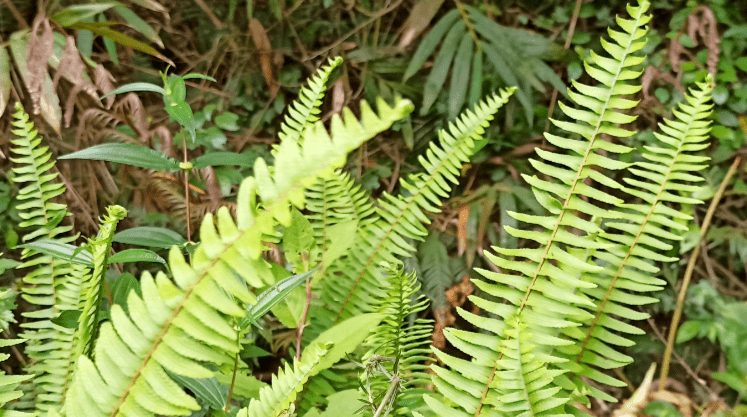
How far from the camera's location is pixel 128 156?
547mm

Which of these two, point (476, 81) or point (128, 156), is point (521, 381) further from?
point (476, 81)

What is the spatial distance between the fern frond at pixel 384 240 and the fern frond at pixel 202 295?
32 centimetres

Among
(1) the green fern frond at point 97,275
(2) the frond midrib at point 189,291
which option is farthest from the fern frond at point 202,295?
(1) the green fern frond at point 97,275

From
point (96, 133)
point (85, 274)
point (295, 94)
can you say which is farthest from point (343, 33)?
point (85, 274)

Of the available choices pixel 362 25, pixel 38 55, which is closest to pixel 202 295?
pixel 38 55

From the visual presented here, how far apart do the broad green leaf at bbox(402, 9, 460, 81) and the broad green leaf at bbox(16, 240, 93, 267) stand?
35.3 inches

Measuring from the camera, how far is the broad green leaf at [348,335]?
0.47 metres

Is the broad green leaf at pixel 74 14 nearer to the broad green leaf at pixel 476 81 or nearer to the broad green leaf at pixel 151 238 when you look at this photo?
the broad green leaf at pixel 151 238

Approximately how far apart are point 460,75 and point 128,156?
88cm

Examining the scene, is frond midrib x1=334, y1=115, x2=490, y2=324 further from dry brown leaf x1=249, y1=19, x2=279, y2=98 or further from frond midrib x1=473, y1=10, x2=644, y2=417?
dry brown leaf x1=249, y1=19, x2=279, y2=98

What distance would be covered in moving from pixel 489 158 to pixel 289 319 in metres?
0.89

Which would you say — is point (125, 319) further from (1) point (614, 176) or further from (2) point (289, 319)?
(1) point (614, 176)

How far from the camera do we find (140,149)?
1.84 feet

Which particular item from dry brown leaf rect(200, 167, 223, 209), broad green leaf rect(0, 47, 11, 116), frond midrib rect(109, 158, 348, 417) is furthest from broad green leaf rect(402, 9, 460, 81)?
frond midrib rect(109, 158, 348, 417)
